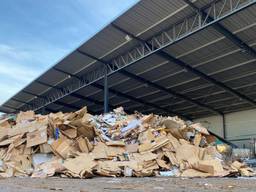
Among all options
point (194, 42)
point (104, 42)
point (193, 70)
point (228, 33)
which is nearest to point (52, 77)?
point (104, 42)

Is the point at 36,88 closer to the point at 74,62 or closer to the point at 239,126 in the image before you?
the point at 74,62

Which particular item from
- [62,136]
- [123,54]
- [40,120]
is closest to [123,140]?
[62,136]

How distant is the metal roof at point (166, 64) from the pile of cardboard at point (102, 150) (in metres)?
4.85

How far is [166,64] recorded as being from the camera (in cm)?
2019

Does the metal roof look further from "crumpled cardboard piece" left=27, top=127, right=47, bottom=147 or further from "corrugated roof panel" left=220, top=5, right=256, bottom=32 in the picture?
"crumpled cardboard piece" left=27, top=127, right=47, bottom=147

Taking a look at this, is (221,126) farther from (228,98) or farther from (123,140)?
(123,140)

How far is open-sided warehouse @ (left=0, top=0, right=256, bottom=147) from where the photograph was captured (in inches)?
605

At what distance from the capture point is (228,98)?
25812 millimetres

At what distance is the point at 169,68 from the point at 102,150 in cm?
999

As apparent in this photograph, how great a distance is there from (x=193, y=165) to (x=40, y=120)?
5819mm

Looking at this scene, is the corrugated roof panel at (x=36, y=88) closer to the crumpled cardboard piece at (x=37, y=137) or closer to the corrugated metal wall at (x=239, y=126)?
the corrugated metal wall at (x=239, y=126)

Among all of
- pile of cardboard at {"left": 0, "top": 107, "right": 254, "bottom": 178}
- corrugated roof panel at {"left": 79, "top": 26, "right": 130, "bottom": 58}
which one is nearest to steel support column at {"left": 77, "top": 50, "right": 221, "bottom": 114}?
corrugated roof panel at {"left": 79, "top": 26, "right": 130, "bottom": 58}

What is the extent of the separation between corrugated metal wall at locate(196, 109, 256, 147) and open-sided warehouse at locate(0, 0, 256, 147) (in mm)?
83

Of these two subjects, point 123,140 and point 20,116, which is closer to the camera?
point 123,140
